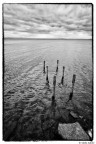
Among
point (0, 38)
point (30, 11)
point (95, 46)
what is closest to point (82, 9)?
point (95, 46)

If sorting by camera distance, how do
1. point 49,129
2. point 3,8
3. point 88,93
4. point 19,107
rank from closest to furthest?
point 3,8 < point 49,129 < point 19,107 < point 88,93

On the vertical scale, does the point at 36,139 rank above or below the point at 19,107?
below

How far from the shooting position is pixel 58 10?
26.5ft

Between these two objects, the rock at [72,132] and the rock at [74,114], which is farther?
the rock at [74,114]

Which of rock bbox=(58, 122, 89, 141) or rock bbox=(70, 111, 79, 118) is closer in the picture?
rock bbox=(58, 122, 89, 141)

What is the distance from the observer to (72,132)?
266 inches

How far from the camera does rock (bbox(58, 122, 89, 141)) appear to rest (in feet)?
21.5

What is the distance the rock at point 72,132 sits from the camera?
6.56 metres

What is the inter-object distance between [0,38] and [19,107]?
248 inches

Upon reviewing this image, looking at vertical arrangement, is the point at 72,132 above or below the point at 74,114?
below

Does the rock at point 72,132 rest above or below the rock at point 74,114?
below

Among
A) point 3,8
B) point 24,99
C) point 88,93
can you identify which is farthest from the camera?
point 88,93

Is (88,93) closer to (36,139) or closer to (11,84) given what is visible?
(36,139)

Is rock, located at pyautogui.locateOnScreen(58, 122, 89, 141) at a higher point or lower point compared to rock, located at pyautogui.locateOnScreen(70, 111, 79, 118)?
lower
